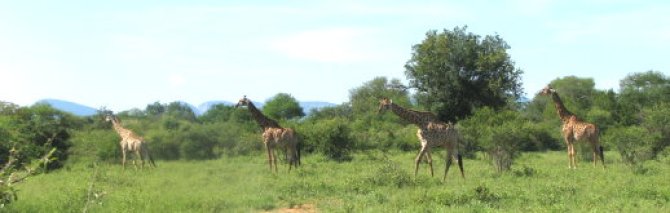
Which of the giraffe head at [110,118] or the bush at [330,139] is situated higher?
the giraffe head at [110,118]

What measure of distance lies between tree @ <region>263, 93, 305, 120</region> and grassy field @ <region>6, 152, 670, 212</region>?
36.1 meters

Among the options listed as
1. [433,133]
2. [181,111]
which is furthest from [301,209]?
[433,133]

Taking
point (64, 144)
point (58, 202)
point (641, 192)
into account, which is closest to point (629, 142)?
point (641, 192)

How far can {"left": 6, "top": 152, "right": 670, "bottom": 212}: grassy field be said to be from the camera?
995 centimetres

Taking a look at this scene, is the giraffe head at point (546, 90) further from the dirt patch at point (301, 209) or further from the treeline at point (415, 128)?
the dirt patch at point (301, 209)

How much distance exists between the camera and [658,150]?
21.8 meters

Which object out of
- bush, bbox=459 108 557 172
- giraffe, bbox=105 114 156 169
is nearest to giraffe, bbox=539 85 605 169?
bush, bbox=459 108 557 172

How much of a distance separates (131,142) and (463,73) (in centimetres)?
2356

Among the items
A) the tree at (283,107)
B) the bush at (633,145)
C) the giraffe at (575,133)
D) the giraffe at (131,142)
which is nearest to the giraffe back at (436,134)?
the giraffe at (575,133)

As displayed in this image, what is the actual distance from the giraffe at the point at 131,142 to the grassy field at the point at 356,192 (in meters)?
1.75

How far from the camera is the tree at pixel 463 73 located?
37.0m

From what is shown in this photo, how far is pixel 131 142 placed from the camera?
18.7 m

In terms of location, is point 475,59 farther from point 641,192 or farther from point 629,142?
point 641,192

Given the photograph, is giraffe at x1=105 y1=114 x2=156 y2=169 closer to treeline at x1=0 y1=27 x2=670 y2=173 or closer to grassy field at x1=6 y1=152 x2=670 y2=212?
treeline at x1=0 y1=27 x2=670 y2=173
